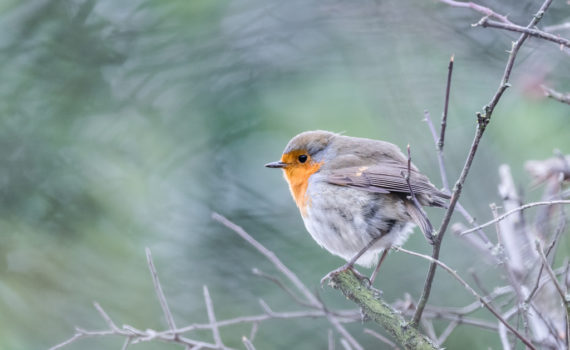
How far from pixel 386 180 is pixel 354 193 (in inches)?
6.1

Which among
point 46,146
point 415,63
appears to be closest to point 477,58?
point 415,63

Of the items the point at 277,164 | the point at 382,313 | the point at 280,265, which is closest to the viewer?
the point at 382,313

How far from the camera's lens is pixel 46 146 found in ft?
9.07

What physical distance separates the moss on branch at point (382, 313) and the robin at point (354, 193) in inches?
13.7

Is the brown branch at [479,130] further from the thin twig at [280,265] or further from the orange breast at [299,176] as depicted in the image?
the orange breast at [299,176]

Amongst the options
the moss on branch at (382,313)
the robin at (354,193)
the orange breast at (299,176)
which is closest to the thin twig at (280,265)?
the moss on branch at (382,313)

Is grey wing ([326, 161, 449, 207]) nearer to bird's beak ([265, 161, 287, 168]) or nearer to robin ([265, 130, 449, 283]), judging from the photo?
robin ([265, 130, 449, 283])

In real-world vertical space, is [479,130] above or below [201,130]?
above

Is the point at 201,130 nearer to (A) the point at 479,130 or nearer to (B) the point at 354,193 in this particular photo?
(B) the point at 354,193

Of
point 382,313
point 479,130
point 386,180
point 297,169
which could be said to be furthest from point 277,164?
point 479,130

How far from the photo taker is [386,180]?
8.43ft

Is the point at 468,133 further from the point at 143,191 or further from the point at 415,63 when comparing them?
the point at 143,191

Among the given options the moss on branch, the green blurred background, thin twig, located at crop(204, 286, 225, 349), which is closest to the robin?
the green blurred background

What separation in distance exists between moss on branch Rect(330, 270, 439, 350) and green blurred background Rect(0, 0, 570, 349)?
0.84m
